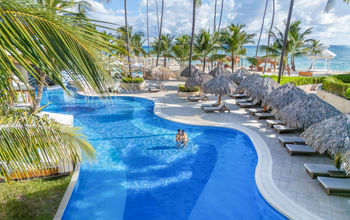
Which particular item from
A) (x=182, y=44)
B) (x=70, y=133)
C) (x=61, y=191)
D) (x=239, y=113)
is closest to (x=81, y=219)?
(x=61, y=191)

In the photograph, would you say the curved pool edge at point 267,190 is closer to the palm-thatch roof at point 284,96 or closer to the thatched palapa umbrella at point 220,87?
the palm-thatch roof at point 284,96

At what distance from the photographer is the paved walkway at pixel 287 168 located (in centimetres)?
628

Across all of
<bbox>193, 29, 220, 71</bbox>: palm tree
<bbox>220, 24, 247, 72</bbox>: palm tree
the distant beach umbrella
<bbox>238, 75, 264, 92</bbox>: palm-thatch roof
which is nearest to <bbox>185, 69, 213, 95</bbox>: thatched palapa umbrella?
<bbox>238, 75, 264, 92</bbox>: palm-thatch roof

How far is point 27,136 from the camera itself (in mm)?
2627

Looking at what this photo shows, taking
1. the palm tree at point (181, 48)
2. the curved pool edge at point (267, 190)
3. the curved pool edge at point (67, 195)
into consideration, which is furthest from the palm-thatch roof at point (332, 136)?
the palm tree at point (181, 48)

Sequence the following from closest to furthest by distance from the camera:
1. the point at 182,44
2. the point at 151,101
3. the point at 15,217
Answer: the point at 15,217
the point at 151,101
the point at 182,44

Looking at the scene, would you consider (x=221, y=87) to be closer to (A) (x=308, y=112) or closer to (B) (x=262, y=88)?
(B) (x=262, y=88)

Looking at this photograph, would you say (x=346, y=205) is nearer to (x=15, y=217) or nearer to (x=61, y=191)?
(x=61, y=191)

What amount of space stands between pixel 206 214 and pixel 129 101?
1367cm

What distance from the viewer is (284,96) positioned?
40.9ft

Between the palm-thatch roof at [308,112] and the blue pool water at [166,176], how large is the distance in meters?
2.21

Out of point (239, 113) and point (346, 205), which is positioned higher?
point (239, 113)

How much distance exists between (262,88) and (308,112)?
14.9 feet

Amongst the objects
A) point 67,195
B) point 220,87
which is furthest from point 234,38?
point 67,195
